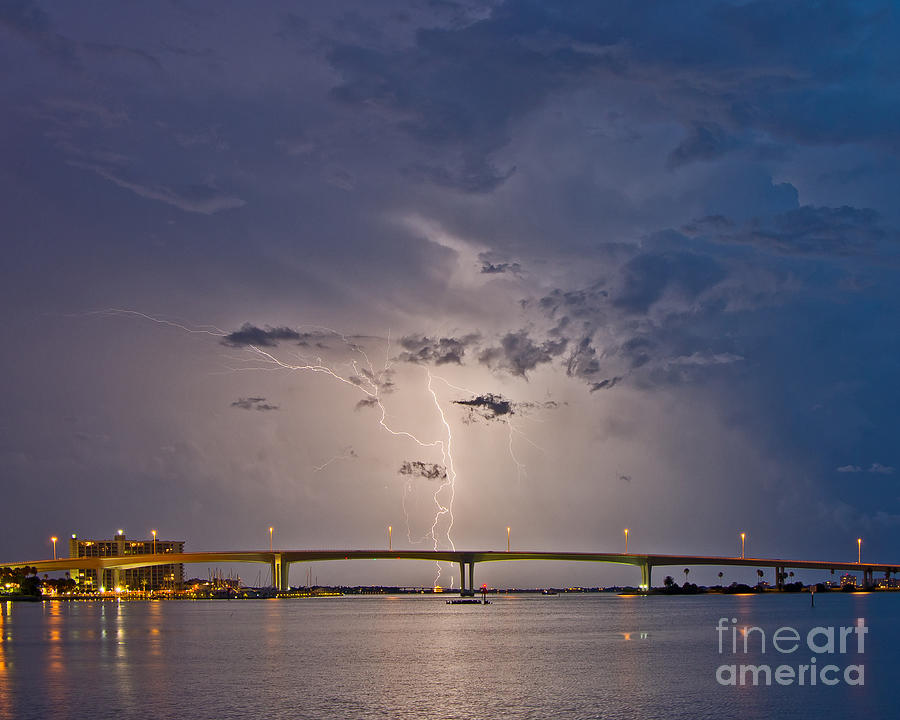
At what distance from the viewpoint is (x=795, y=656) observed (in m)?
71.5

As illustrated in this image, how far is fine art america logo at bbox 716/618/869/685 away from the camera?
57.9 metres

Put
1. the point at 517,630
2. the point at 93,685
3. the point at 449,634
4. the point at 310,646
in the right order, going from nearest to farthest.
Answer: the point at 93,685
the point at 310,646
the point at 449,634
the point at 517,630

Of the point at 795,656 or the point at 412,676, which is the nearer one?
the point at 412,676

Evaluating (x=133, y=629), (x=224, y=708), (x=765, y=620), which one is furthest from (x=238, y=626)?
(x=224, y=708)

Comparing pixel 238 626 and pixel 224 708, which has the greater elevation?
pixel 224 708

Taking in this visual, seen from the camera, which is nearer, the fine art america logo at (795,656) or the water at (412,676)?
the water at (412,676)

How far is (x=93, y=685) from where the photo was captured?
58.4 m

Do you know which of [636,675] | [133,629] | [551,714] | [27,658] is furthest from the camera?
[133,629]

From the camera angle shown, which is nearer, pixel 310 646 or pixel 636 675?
pixel 636 675

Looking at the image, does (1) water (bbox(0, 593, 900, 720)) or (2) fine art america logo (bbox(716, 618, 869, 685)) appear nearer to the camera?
(1) water (bbox(0, 593, 900, 720))

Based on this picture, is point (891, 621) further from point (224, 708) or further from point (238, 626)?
point (224, 708)

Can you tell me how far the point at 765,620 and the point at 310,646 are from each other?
60076 millimetres

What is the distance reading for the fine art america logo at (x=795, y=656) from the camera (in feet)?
190

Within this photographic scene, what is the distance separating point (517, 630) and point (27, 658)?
52644 mm
